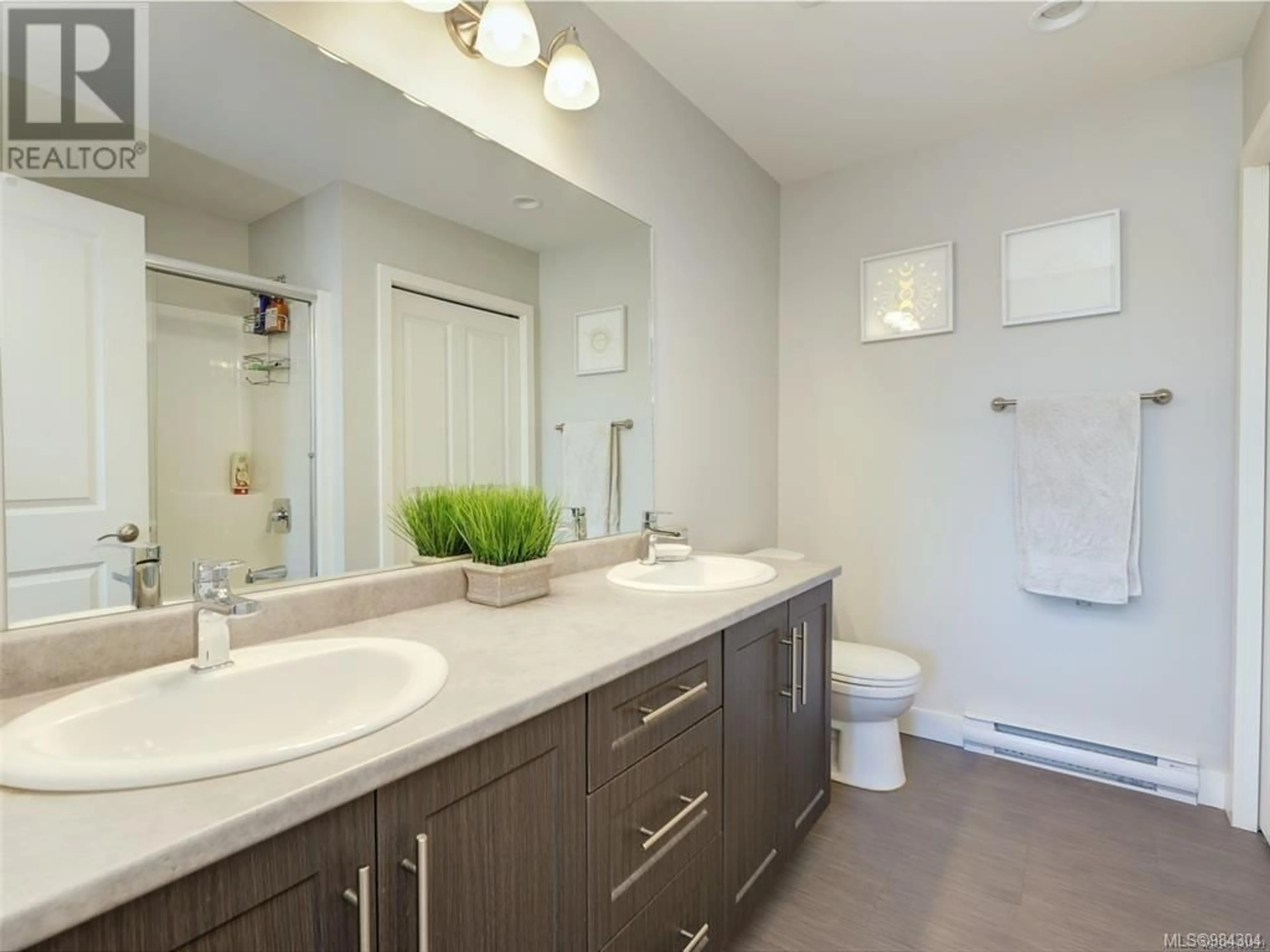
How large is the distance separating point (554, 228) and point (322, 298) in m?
0.76

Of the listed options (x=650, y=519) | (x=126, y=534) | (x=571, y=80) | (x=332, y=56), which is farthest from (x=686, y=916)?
(x=571, y=80)

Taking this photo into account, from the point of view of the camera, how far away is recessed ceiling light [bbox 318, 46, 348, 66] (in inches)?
46.5

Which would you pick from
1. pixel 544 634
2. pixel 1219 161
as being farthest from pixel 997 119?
pixel 544 634

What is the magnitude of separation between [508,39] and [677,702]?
149 centimetres

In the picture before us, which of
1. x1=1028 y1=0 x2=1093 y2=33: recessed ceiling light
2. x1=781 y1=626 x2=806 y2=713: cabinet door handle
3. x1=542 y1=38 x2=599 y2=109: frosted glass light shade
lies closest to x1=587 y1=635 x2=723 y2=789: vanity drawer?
x1=781 y1=626 x2=806 y2=713: cabinet door handle

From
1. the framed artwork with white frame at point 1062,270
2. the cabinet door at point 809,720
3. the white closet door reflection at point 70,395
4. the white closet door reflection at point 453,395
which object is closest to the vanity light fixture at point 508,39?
the white closet door reflection at point 453,395

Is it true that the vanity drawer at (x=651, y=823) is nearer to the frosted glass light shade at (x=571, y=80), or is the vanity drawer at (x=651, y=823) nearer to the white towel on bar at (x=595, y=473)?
the white towel on bar at (x=595, y=473)

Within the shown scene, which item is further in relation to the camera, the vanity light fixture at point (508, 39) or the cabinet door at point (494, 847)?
the vanity light fixture at point (508, 39)

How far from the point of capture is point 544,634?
1104 millimetres

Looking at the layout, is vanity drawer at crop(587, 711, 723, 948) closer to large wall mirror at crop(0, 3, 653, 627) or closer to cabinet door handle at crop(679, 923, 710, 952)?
cabinet door handle at crop(679, 923, 710, 952)

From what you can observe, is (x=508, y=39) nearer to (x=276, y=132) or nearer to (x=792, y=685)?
(x=276, y=132)

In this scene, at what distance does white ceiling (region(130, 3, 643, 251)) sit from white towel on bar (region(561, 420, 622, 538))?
0.63m

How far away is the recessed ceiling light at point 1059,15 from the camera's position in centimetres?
174

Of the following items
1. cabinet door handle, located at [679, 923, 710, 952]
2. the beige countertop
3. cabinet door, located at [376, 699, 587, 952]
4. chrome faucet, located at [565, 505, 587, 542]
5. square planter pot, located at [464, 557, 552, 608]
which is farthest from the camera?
chrome faucet, located at [565, 505, 587, 542]
